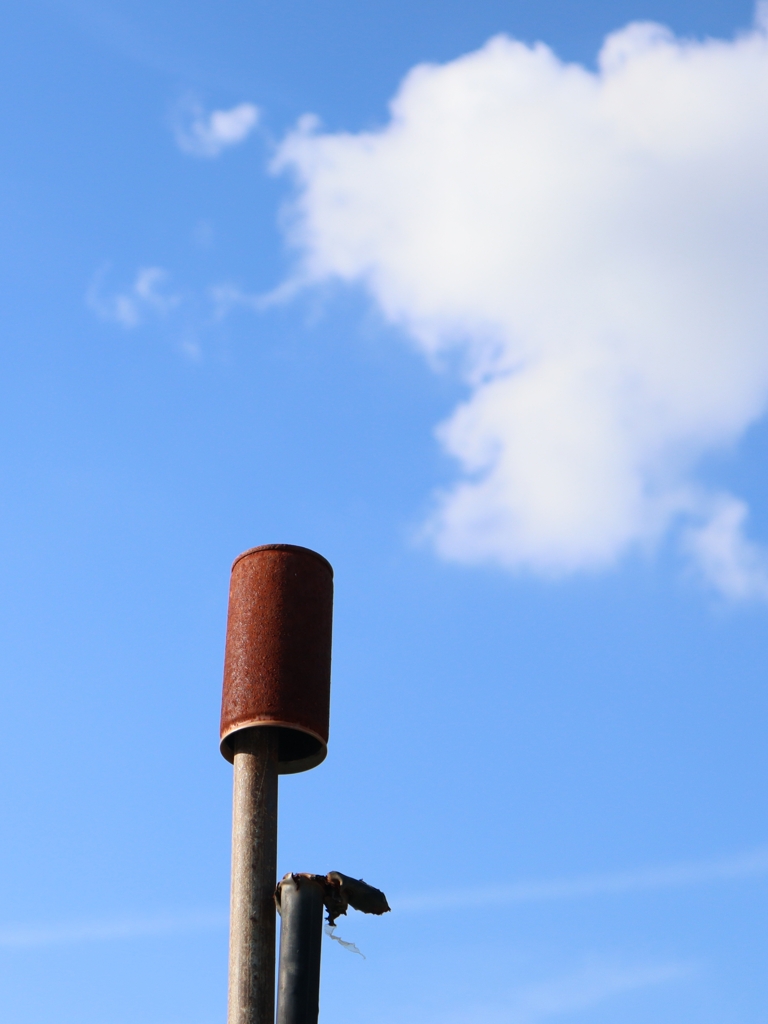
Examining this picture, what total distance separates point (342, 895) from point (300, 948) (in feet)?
1.07

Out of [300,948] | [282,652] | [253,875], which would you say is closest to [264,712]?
[282,652]

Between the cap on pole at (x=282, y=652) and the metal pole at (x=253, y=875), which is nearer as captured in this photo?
the metal pole at (x=253, y=875)

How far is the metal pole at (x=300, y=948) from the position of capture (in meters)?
4.95

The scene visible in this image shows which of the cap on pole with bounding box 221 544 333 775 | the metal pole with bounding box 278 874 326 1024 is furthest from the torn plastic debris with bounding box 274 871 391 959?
the cap on pole with bounding box 221 544 333 775

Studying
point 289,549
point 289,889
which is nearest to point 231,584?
point 289,549

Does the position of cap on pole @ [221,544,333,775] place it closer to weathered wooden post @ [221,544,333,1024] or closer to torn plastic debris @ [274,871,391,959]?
weathered wooden post @ [221,544,333,1024]

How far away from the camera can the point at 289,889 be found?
5.11 m

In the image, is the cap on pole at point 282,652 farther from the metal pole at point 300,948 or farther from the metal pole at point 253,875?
the metal pole at point 300,948

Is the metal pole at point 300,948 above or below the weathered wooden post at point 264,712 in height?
below

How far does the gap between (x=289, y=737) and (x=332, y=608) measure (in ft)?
2.09

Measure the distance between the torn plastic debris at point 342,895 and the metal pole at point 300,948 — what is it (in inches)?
0.8

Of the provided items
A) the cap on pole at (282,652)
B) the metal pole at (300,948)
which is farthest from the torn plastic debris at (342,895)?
the cap on pole at (282,652)

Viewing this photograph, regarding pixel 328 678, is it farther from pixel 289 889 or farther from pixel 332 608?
pixel 289 889

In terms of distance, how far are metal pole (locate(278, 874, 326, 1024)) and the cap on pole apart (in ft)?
2.07
